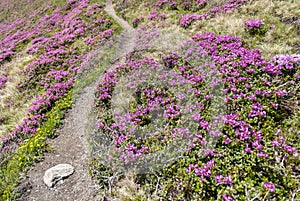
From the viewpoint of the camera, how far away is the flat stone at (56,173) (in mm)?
8095

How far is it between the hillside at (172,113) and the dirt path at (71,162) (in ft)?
0.17

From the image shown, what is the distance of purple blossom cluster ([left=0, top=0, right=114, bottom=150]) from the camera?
1284 centimetres

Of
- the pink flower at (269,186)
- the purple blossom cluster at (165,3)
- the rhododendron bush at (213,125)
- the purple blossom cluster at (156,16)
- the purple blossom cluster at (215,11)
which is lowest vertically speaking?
the pink flower at (269,186)

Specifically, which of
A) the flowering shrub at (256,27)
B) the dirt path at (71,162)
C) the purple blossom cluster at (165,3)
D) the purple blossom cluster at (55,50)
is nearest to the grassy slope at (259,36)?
the flowering shrub at (256,27)

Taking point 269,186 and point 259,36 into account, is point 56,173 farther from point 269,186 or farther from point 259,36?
point 259,36

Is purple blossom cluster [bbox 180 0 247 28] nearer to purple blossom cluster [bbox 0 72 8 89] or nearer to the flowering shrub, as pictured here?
the flowering shrub

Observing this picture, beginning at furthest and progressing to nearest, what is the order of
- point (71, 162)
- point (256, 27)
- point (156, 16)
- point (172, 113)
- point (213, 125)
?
point (156, 16) < point (256, 27) < point (71, 162) < point (172, 113) < point (213, 125)

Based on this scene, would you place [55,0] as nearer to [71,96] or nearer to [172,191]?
[71,96]

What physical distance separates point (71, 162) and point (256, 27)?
1188 centimetres

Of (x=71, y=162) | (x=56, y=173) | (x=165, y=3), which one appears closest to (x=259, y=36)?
(x=71, y=162)

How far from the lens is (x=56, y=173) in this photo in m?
8.25

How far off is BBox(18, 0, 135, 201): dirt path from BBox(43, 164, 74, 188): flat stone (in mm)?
174

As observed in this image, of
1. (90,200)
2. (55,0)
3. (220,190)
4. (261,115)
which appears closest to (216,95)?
(261,115)

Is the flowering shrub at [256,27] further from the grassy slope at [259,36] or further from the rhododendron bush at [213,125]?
the rhododendron bush at [213,125]
